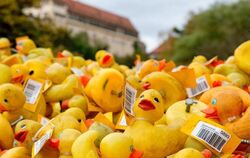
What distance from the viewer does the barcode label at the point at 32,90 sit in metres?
1.30

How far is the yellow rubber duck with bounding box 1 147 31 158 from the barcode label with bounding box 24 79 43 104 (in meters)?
0.30

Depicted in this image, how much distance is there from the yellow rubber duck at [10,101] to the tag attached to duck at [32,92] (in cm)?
6

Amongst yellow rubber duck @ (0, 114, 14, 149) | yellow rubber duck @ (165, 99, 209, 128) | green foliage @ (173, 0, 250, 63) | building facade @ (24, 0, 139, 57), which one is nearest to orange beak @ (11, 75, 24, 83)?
yellow rubber duck @ (0, 114, 14, 149)

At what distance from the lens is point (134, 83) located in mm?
1259

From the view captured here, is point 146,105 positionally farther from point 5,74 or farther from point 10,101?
point 5,74

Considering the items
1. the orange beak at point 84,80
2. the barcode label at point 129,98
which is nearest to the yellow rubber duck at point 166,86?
the barcode label at point 129,98

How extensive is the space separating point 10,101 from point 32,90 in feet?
0.61

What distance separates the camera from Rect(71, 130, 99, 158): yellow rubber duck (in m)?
0.87

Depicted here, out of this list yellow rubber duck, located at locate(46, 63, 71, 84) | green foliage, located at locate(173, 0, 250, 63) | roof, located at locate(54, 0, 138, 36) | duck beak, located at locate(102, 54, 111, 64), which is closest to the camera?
yellow rubber duck, located at locate(46, 63, 71, 84)

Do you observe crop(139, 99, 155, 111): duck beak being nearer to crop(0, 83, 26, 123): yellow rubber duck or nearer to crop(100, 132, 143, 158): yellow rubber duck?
crop(100, 132, 143, 158): yellow rubber duck

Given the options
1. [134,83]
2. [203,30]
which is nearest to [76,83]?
[134,83]

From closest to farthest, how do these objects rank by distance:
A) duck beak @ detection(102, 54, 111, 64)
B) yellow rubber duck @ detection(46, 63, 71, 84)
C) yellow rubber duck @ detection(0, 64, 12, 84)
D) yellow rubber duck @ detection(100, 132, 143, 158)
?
yellow rubber duck @ detection(100, 132, 143, 158) → yellow rubber duck @ detection(0, 64, 12, 84) → yellow rubber duck @ detection(46, 63, 71, 84) → duck beak @ detection(102, 54, 111, 64)

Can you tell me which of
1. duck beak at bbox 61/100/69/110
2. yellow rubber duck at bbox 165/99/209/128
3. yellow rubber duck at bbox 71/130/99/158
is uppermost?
yellow rubber duck at bbox 165/99/209/128

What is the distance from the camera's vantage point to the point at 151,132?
0.91 m
